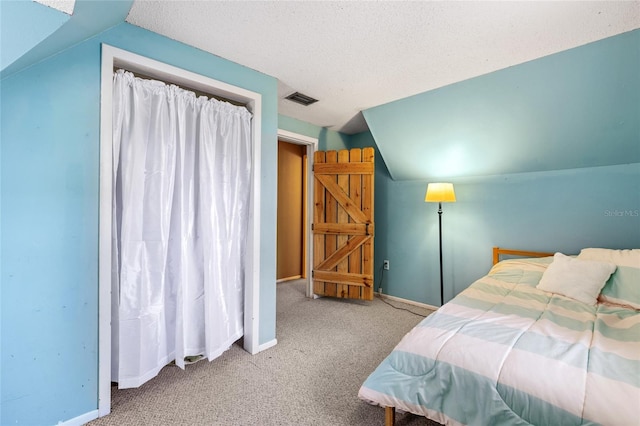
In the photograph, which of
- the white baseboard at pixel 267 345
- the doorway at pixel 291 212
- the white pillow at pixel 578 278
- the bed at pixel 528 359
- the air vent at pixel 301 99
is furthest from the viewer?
the doorway at pixel 291 212

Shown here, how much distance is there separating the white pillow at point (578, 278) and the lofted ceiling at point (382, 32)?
158 centimetres

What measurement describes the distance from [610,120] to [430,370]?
8.19ft

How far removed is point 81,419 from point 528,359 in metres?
2.33

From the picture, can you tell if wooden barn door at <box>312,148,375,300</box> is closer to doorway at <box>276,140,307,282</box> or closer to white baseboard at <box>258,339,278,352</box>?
doorway at <box>276,140,307,282</box>

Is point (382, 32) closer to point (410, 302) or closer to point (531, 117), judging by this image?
point (531, 117)

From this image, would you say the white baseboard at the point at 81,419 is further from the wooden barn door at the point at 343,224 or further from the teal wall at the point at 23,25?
the wooden barn door at the point at 343,224

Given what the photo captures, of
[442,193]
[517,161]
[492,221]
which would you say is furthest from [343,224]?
[517,161]

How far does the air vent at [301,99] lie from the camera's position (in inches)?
111

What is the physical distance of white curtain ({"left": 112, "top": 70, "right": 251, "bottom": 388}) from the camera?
1.76m

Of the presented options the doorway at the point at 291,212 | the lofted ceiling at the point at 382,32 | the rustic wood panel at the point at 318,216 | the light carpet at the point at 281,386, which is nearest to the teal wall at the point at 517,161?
the lofted ceiling at the point at 382,32

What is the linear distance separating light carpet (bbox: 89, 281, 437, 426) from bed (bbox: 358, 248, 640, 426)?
0.43 metres

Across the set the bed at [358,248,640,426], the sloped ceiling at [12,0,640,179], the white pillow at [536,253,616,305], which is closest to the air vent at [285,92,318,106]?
the sloped ceiling at [12,0,640,179]

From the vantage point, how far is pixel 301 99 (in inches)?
115

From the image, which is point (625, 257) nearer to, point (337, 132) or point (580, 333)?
point (580, 333)
